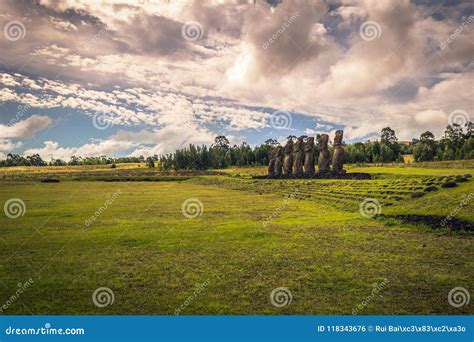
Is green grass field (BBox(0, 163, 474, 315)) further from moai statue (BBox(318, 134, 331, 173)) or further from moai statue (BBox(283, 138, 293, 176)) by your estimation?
moai statue (BBox(283, 138, 293, 176))

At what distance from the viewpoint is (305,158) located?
185 ft

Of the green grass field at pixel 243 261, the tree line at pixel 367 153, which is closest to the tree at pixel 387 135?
the tree line at pixel 367 153

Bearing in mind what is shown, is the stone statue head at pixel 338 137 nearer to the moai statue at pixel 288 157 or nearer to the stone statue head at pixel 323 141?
the stone statue head at pixel 323 141

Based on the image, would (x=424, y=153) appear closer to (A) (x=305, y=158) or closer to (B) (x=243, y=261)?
(A) (x=305, y=158)

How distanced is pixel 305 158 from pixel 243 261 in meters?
45.2

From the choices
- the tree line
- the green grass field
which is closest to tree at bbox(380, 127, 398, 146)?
the tree line

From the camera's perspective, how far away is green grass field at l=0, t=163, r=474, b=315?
951cm

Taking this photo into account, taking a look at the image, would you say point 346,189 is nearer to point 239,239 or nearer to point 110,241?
point 239,239

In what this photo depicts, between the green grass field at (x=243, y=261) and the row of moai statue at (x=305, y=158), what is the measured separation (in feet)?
82.1

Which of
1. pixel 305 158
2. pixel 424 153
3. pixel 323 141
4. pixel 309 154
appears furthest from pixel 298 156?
pixel 424 153

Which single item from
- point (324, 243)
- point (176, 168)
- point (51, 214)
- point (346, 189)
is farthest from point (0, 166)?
point (324, 243)

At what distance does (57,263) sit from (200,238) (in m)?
6.12

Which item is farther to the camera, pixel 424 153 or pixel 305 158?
pixel 424 153

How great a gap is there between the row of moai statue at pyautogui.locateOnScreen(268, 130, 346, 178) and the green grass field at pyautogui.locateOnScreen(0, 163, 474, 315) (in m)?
25.0
